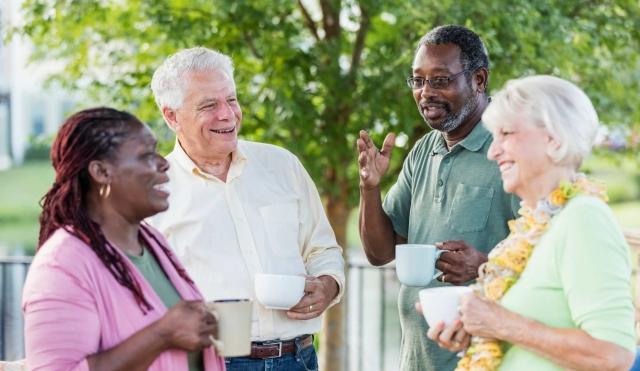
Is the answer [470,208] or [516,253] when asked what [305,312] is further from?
[516,253]

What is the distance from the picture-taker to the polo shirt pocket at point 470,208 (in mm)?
2686

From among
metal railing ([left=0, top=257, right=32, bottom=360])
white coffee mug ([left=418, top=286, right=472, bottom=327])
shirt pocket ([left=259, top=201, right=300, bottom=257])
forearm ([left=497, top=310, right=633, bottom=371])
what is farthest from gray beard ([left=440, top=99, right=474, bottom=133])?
metal railing ([left=0, top=257, right=32, bottom=360])

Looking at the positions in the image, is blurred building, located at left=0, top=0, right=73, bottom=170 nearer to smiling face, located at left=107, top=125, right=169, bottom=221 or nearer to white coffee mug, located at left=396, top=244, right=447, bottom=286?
white coffee mug, located at left=396, top=244, right=447, bottom=286

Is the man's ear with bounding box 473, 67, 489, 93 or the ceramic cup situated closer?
the ceramic cup

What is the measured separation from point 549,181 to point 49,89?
433 cm

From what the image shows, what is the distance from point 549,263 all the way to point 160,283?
80 cm

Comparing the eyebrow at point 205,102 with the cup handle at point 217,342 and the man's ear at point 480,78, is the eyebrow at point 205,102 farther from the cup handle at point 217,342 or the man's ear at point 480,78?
the cup handle at point 217,342

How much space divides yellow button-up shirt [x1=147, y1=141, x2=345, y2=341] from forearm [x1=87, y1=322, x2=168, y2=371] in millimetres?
857

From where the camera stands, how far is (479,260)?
8.21ft

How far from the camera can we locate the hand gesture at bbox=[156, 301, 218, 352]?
1864 mm

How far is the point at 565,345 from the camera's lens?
74.3 inches

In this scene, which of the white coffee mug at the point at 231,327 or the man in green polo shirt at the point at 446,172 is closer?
the white coffee mug at the point at 231,327

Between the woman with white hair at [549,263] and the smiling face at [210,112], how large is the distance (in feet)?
3.22

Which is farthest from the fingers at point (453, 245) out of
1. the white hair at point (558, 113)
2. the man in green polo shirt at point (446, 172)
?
the white hair at point (558, 113)
